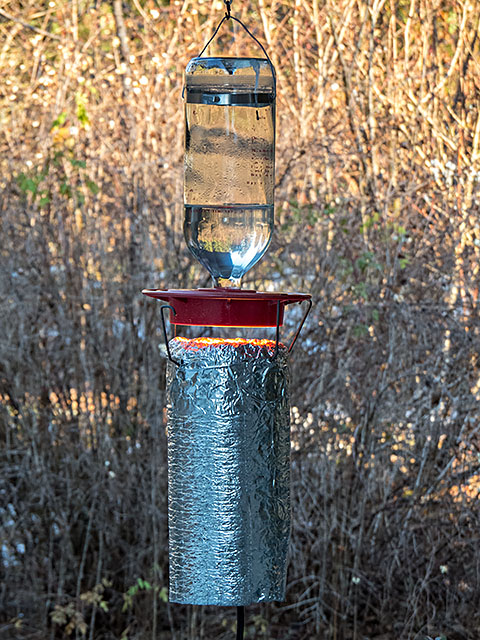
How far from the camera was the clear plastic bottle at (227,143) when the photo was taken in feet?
6.53

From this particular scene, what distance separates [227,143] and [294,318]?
77.9 inches

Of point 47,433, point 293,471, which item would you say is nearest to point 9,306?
point 47,433

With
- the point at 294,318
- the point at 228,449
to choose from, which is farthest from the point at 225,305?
the point at 294,318

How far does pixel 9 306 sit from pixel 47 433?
587 mm

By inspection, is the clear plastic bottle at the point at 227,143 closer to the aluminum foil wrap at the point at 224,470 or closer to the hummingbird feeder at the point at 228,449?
the hummingbird feeder at the point at 228,449

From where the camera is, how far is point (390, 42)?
151 inches

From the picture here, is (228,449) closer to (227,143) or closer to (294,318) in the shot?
(227,143)

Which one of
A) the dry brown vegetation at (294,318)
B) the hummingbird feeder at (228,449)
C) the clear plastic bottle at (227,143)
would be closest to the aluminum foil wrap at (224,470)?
the hummingbird feeder at (228,449)

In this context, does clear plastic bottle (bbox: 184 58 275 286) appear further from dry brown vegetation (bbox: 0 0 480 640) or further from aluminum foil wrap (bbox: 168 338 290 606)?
dry brown vegetation (bbox: 0 0 480 640)

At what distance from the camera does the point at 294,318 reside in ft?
12.9

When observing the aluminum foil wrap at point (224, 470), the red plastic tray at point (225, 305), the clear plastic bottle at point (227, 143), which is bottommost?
the aluminum foil wrap at point (224, 470)

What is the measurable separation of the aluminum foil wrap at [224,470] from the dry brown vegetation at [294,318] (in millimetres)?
1835

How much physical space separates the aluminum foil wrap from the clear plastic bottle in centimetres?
33

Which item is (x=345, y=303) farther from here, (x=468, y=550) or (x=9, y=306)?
(x=9, y=306)
